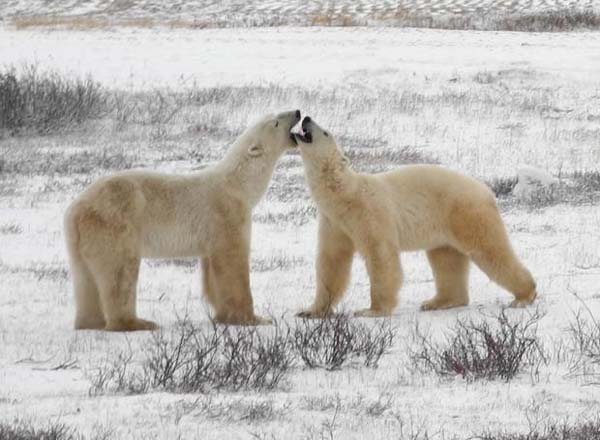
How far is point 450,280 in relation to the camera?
8102mm

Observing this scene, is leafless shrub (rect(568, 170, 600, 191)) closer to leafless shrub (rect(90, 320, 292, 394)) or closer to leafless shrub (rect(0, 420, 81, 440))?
leafless shrub (rect(90, 320, 292, 394))

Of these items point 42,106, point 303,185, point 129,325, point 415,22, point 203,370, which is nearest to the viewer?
point 203,370

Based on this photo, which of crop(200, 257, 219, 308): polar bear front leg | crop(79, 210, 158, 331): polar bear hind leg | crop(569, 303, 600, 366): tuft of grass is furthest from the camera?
crop(200, 257, 219, 308): polar bear front leg

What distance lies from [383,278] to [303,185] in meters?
6.31

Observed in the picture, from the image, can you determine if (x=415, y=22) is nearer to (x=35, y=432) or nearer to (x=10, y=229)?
(x=10, y=229)

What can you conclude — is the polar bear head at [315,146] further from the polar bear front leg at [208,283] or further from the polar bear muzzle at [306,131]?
the polar bear front leg at [208,283]

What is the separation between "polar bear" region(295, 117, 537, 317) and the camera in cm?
764

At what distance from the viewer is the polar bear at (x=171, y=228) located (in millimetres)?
7059

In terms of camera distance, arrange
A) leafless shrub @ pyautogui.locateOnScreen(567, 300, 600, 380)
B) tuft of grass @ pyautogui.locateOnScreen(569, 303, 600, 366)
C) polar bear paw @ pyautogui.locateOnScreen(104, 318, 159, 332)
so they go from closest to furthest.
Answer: leafless shrub @ pyautogui.locateOnScreen(567, 300, 600, 380) < tuft of grass @ pyautogui.locateOnScreen(569, 303, 600, 366) < polar bear paw @ pyautogui.locateOnScreen(104, 318, 159, 332)

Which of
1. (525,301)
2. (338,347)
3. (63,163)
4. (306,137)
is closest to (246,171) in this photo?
(306,137)

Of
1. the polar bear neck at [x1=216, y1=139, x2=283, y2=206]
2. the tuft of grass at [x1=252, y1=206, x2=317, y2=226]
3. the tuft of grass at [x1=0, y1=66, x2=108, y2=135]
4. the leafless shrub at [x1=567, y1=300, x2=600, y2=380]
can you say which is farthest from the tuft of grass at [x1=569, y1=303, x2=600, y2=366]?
the tuft of grass at [x1=0, y1=66, x2=108, y2=135]

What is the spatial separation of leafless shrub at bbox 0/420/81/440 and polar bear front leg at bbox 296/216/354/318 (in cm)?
322

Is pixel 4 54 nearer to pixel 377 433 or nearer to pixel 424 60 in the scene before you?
pixel 424 60

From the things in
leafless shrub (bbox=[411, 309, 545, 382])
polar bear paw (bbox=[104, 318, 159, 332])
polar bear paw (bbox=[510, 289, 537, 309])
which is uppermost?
leafless shrub (bbox=[411, 309, 545, 382])
